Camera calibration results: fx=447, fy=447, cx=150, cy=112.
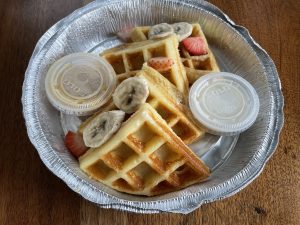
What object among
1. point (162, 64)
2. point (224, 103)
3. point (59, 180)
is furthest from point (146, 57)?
point (59, 180)

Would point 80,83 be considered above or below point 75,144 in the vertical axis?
above

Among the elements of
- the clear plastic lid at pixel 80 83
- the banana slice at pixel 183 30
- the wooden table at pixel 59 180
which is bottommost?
the wooden table at pixel 59 180

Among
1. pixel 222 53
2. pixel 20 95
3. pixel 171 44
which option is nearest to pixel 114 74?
pixel 171 44

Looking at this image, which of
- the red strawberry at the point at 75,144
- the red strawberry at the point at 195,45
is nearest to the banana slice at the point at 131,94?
the red strawberry at the point at 75,144

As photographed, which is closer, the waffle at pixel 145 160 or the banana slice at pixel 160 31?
the waffle at pixel 145 160

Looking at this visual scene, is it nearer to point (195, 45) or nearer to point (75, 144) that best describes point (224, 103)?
point (195, 45)

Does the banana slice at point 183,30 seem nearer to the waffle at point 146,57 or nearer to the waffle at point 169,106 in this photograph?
the waffle at point 146,57

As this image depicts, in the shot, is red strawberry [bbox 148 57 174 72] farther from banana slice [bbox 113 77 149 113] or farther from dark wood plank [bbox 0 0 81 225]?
dark wood plank [bbox 0 0 81 225]
